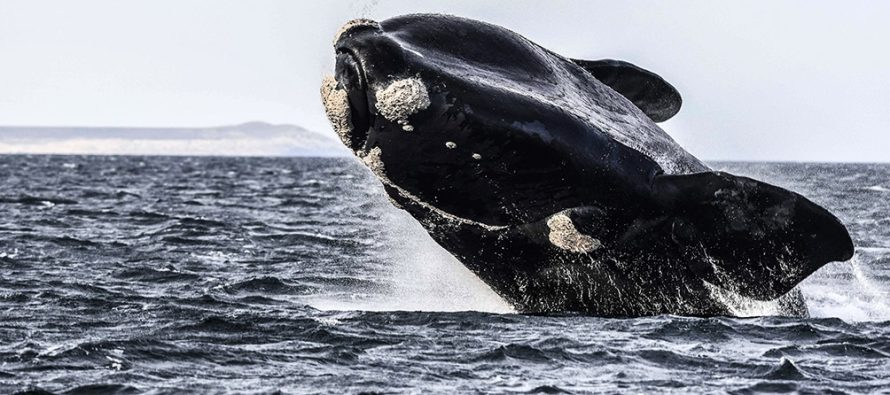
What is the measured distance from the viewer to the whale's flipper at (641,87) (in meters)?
10.3

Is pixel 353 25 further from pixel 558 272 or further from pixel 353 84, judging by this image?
pixel 558 272

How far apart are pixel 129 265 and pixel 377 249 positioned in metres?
4.42

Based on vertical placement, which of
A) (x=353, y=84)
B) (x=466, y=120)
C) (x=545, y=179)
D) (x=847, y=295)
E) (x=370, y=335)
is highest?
(x=353, y=84)

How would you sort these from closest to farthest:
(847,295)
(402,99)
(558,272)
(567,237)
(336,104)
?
(402,99)
(336,104)
(567,237)
(558,272)
(847,295)

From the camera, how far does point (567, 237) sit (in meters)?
8.90

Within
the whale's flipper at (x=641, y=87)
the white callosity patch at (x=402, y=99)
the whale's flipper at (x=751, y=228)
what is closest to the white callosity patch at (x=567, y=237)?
the whale's flipper at (x=751, y=228)

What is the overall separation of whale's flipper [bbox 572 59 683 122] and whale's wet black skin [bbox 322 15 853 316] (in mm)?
618

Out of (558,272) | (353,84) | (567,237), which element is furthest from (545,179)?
(353,84)

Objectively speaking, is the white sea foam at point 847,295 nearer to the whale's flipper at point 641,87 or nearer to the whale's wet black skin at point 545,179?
the whale's flipper at point 641,87

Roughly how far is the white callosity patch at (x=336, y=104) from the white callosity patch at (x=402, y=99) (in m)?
0.21

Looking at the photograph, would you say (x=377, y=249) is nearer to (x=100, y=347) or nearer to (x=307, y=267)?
(x=307, y=267)

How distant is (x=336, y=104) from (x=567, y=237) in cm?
194

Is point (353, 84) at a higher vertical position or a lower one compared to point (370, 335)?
higher

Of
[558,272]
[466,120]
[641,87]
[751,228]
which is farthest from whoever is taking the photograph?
[641,87]
